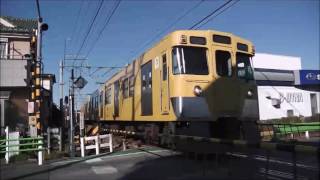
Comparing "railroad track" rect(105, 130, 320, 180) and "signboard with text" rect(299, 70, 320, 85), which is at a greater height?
"signboard with text" rect(299, 70, 320, 85)

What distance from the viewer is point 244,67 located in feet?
47.0

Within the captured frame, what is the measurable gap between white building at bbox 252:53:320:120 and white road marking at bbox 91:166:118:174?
35924mm

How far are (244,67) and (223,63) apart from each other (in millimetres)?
829

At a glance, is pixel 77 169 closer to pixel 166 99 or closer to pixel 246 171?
pixel 166 99

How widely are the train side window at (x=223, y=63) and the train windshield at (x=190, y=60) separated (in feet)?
1.57

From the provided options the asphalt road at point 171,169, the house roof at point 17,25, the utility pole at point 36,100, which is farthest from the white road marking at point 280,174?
the house roof at point 17,25

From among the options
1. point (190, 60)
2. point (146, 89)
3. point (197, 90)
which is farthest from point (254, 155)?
point (146, 89)

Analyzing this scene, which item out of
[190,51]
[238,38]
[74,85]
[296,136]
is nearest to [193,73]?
[190,51]

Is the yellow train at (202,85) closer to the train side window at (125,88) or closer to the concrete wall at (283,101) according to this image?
the train side window at (125,88)

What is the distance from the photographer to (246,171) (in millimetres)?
10000

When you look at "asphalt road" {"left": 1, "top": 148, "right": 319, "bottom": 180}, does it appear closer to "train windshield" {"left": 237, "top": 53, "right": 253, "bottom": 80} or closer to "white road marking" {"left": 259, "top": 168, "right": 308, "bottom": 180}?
"white road marking" {"left": 259, "top": 168, "right": 308, "bottom": 180}

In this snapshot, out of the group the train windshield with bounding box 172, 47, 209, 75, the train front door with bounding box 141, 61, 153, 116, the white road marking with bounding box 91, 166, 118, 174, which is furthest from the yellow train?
the white road marking with bounding box 91, 166, 118, 174

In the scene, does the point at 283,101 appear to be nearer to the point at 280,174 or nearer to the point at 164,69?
the point at 164,69

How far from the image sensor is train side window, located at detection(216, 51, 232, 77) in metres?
13.8
